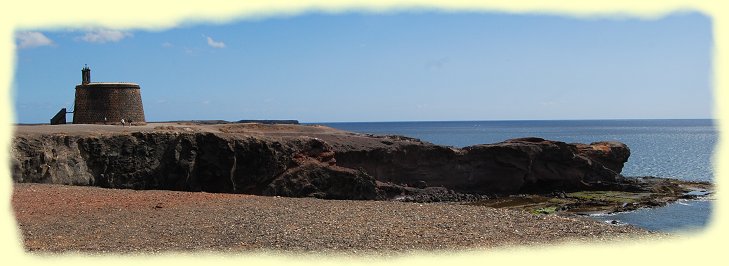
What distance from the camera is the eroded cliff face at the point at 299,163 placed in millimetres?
29266

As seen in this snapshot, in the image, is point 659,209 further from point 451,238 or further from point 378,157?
point 451,238

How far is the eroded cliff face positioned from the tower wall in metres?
8.79

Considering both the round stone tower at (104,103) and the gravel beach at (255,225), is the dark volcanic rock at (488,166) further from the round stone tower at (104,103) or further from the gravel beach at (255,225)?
the gravel beach at (255,225)

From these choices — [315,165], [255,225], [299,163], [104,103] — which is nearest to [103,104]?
[104,103]

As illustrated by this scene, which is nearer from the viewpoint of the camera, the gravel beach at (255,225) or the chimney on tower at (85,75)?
the gravel beach at (255,225)

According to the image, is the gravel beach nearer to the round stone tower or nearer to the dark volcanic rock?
the dark volcanic rock

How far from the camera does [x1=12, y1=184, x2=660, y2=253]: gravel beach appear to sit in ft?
49.5

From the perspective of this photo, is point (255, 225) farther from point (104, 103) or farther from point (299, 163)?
point (104, 103)

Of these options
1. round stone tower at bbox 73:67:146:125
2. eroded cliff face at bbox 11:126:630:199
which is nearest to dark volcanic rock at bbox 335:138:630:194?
eroded cliff face at bbox 11:126:630:199

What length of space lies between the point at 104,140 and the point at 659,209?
92.0 ft

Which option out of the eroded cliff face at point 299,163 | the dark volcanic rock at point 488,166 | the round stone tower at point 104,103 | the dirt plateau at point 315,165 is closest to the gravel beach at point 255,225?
the eroded cliff face at point 299,163

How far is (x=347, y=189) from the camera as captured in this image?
119 ft

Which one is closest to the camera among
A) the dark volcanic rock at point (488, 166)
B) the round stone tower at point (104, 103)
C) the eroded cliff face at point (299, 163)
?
the eroded cliff face at point (299, 163)

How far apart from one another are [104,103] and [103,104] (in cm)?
9
